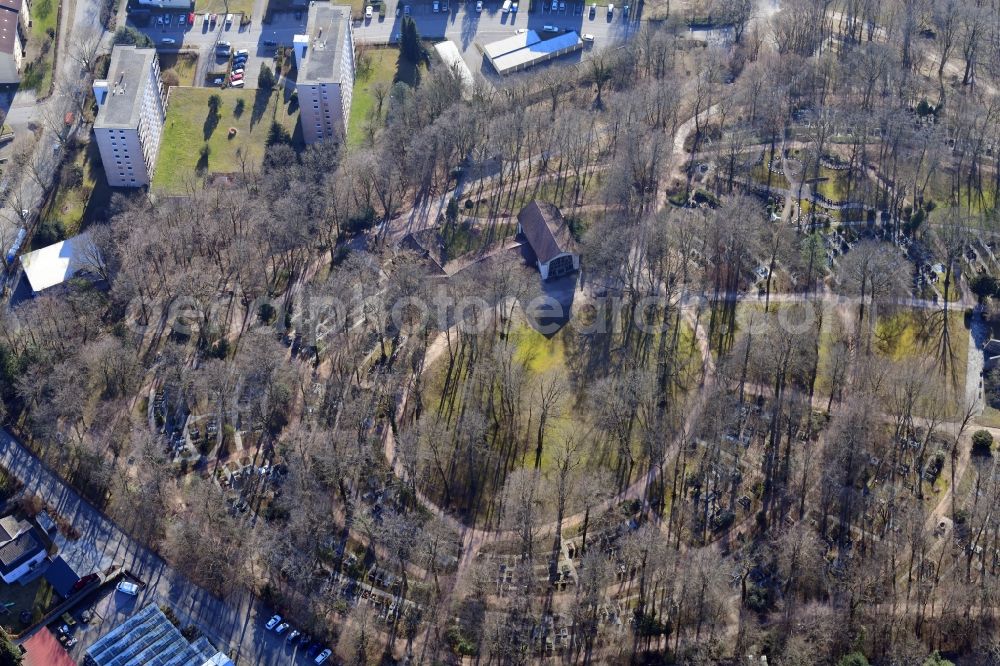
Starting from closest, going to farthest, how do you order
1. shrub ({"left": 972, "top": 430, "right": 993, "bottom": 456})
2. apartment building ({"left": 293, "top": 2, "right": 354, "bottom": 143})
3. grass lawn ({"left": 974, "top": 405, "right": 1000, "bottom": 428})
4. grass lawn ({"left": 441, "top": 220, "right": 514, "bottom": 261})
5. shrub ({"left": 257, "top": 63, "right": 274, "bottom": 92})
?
shrub ({"left": 972, "top": 430, "right": 993, "bottom": 456}), grass lawn ({"left": 974, "top": 405, "right": 1000, "bottom": 428}), grass lawn ({"left": 441, "top": 220, "right": 514, "bottom": 261}), apartment building ({"left": 293, "top": 2, "right": 354, "bottom": 143}), shrub ({"left": 257, "top": 63, "right": 274, "bottom": 92})

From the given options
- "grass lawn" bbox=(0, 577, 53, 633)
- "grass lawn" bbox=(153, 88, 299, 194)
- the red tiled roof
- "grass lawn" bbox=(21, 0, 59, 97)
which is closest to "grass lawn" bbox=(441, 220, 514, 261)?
"grass lawn" bbox=(153, 88, 299, 194)

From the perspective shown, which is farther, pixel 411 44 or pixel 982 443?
pixel 411 44

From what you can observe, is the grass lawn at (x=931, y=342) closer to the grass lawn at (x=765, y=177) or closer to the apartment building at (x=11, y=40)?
the grass lawn at (x=765, y=177)

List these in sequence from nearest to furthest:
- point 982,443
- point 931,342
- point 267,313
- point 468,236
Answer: point 982,443 → point 931,342 → point 267,313 → point 468,236

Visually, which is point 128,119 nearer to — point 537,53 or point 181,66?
point 181,66

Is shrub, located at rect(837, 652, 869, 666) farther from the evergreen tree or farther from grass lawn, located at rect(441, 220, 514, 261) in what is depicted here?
the evergreen tree

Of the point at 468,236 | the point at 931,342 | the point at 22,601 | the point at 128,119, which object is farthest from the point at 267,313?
the point at 931,342
